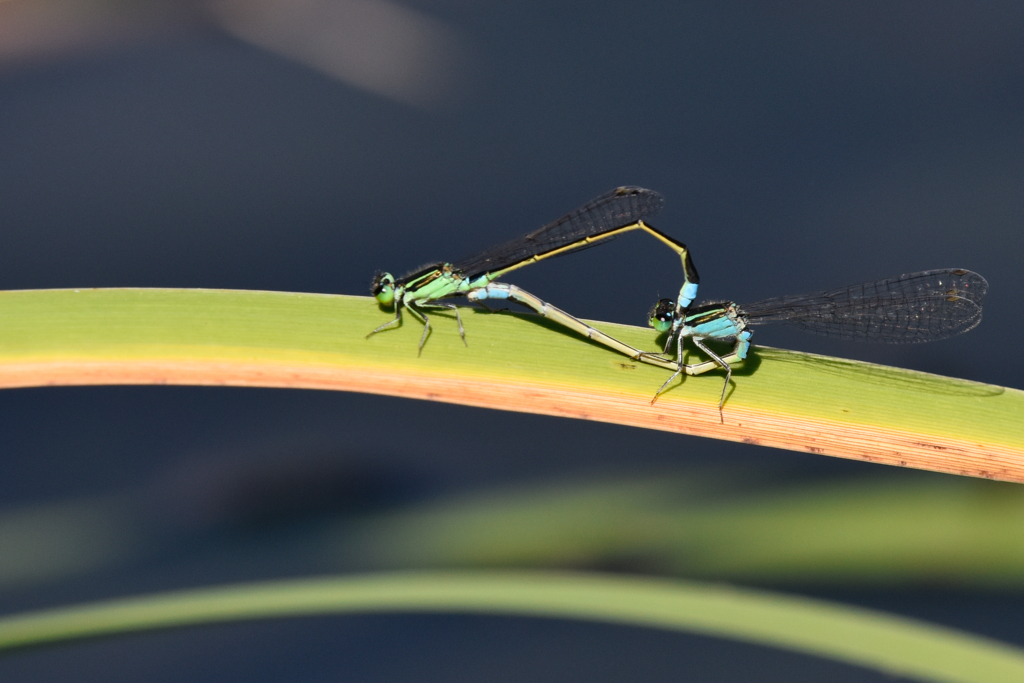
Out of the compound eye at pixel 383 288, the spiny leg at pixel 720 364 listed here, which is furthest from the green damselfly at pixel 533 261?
the spiny leg at pixel 720 364

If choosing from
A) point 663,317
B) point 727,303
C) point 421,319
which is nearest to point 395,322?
point 421,319

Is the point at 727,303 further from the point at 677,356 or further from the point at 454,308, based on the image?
the point at 454,308

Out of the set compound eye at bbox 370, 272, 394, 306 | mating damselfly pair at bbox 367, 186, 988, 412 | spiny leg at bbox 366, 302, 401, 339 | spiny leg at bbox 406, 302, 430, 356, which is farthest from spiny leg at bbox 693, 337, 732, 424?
compound eye at bbox 370, 272, 394, 306

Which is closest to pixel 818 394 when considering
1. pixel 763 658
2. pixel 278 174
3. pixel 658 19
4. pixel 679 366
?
pixel 679 366

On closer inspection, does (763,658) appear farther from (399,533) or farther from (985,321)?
(985,321)

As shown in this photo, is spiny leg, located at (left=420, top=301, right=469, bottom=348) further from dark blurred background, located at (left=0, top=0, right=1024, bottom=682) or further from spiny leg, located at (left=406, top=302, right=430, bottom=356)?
dark blurred background, located at (left=0, top=0, right=1024, bottom=682)

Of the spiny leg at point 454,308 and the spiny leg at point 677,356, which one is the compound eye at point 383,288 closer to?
the spiny leg at point 454,308

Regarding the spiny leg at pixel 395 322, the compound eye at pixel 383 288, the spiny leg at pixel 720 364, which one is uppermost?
the compound eye at pixel 383 288

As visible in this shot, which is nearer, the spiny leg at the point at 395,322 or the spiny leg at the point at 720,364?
the spiny leg at the point at 720,364
